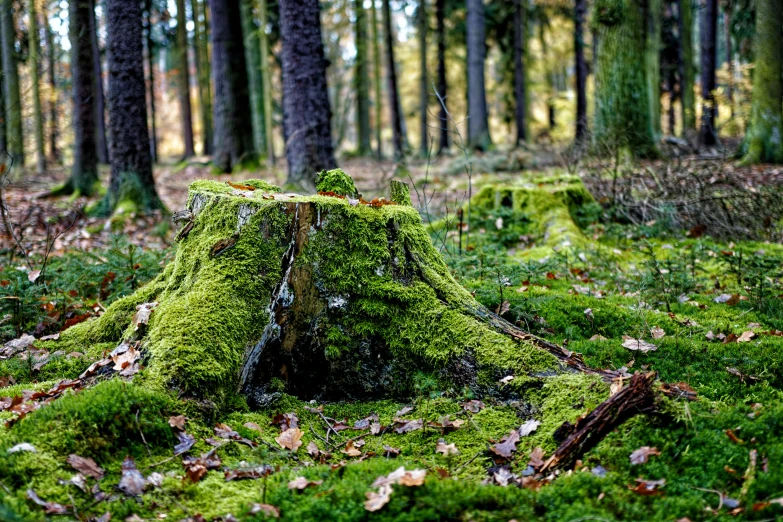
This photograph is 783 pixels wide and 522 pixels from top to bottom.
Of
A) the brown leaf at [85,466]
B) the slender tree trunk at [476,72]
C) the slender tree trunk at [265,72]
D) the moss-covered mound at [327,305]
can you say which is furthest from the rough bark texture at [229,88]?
the brown leaf at [85,466]

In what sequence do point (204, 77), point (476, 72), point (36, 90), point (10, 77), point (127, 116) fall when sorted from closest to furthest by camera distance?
point (127, 116) < point (10, 77) < point (36, 90) < point (476, 72) < point (204, 77)

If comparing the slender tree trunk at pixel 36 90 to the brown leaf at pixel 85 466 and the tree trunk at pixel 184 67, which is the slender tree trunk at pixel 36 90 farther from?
the brown leaf at pixel 85 466

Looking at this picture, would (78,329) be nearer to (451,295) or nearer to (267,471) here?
(267,471)

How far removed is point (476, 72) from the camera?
64.8 feet

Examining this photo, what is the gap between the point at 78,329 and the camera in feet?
14.8

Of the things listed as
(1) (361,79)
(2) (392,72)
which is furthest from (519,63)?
(1) (361,79)

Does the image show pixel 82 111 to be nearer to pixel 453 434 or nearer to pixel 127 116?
pixel 127 116

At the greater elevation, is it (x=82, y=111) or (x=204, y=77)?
(x=204, y=77)

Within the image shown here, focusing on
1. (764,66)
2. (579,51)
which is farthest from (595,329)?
(579,51)

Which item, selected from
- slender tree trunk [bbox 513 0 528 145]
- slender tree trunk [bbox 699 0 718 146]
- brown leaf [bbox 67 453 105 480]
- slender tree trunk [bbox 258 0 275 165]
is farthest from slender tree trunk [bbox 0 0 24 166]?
slender tree trunk [bbox 699 0 718 146]

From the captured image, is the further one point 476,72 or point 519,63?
point 519,63

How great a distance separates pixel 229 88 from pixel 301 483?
1499 cm

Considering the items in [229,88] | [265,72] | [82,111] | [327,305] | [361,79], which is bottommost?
[327,305]

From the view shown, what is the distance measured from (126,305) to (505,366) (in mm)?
2831
